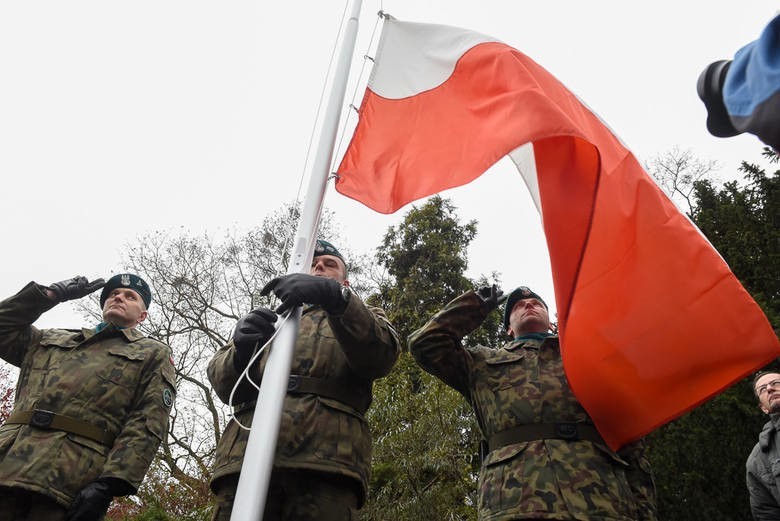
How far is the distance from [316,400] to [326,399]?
0.04 m

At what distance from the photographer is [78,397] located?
3.30 m

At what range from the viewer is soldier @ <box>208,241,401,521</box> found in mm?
2549

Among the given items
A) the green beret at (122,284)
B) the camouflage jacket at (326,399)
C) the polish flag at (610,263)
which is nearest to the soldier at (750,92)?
the polish flag at (610,263)

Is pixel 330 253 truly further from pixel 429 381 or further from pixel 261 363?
pixel 429 381

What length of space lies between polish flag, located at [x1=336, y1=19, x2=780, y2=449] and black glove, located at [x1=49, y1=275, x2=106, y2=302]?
165 cm

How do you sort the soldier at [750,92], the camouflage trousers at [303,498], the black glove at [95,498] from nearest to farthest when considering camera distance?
1. the soldier at [750,92]
2. the camouflage trousers at [303,498]
3. the black glove at [95,498]

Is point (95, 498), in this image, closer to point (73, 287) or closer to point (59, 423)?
point (59, 423)

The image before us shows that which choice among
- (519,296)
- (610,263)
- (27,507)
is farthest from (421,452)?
(610,263)

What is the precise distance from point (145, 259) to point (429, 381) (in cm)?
778

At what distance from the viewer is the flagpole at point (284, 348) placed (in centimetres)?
200

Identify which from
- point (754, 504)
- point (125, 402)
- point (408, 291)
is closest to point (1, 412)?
point (408, 291)

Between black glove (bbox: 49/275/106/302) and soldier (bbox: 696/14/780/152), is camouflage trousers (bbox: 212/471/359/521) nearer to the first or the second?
black glove (bbox: 49/275/106/302)

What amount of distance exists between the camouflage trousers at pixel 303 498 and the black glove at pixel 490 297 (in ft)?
3.80

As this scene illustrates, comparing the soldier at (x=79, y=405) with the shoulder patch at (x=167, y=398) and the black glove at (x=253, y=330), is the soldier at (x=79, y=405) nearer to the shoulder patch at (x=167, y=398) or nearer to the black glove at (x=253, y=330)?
the shoulder patch at (x=167, y=398)
